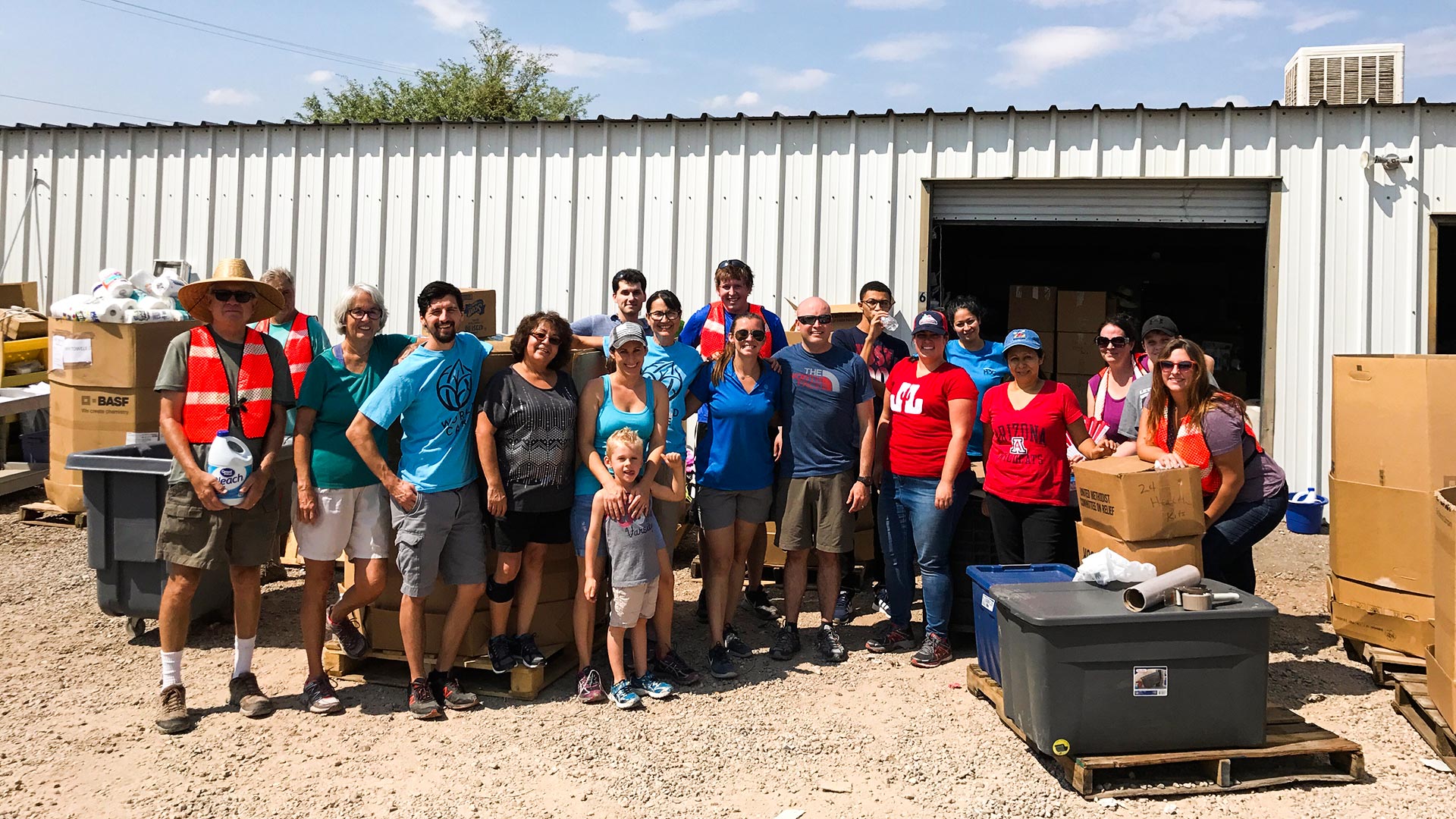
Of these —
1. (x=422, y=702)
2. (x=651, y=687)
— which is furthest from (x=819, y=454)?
(x=422, y=702)

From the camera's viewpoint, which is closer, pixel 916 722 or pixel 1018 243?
pixel 916 722

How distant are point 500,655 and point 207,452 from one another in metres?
1.54

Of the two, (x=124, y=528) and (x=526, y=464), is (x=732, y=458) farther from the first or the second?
(x=124, y=528)

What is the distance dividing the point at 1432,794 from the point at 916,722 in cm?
190

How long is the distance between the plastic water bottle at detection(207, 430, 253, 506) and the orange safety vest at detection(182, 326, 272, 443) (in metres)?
0.07

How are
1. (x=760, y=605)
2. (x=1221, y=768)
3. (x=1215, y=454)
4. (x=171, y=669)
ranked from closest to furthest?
(x=1221, y=768) → (x=171, y=669) → (x=1215, y=454) → (x=760, y=605)

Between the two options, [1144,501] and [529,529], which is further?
[529,529]

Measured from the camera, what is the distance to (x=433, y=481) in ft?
14.3

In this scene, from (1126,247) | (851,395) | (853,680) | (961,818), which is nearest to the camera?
(961,818)

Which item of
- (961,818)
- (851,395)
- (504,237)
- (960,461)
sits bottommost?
(961,818)

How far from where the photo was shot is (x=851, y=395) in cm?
530

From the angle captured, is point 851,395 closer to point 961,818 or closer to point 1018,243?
point 961,818

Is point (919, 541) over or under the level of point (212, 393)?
under

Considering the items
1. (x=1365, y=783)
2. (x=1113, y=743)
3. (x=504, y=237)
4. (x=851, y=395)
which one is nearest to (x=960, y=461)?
(x=851, y=395)
